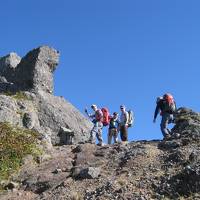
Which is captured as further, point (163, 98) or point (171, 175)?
point (163, 98)

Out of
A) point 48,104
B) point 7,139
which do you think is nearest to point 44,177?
point 7,139

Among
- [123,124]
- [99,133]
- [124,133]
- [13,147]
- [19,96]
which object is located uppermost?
[19,96]

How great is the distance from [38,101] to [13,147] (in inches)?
416

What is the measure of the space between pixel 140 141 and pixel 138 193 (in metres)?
7.96

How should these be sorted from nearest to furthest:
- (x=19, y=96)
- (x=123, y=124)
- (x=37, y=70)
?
(x=123, y=124), (x=19, y=96), (x=37, y=70)

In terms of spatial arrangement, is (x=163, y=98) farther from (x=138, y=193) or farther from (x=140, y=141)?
(x=138, y=193)

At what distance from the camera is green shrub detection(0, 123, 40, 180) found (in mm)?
26141

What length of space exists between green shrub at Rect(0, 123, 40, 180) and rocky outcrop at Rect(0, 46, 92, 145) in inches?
60.0

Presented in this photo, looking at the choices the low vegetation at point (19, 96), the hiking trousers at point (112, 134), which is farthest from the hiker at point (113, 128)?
the low vegetation at point (19, 96)

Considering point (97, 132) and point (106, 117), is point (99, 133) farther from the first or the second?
point (106, 117)

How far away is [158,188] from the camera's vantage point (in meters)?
20.6

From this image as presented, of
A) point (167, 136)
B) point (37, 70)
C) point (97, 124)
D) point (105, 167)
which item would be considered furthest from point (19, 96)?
point (105, 167)

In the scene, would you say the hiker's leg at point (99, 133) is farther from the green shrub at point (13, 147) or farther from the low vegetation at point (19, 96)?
the low vegetation at point (19, 96)

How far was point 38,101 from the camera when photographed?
38000mm
